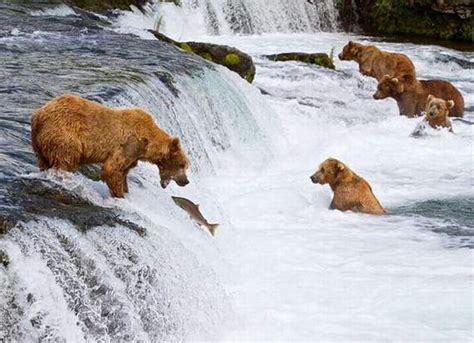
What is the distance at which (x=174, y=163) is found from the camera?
225 inches

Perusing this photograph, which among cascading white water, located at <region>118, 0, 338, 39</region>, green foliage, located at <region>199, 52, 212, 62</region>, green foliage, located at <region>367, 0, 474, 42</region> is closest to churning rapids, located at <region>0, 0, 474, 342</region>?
green foliage, located at <region>199, 52, 212, 62</region>

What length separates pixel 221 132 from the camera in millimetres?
10078

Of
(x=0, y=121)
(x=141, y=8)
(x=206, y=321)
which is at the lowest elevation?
(x=141, y=8)

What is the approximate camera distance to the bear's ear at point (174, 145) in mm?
5652

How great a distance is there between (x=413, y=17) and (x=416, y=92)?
9944 mm

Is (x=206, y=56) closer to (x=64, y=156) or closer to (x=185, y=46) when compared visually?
(x=185, y=46)

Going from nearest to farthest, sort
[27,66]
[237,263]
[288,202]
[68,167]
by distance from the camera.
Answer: [68,167], [237,263], [288,202], [27,66]

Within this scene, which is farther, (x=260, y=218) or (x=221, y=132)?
(x=221, y=132)

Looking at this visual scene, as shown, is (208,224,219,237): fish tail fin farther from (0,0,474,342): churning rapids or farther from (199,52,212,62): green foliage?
(199,52,212,62): green foliage

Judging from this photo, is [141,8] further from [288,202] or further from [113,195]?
[113,195]

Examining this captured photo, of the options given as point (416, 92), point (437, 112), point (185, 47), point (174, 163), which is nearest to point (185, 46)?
point (185, 47)

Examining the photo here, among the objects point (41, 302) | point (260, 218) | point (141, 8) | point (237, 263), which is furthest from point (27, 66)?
point (141, 8)

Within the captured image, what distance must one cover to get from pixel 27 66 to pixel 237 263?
367cm

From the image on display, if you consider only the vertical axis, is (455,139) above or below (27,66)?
below
